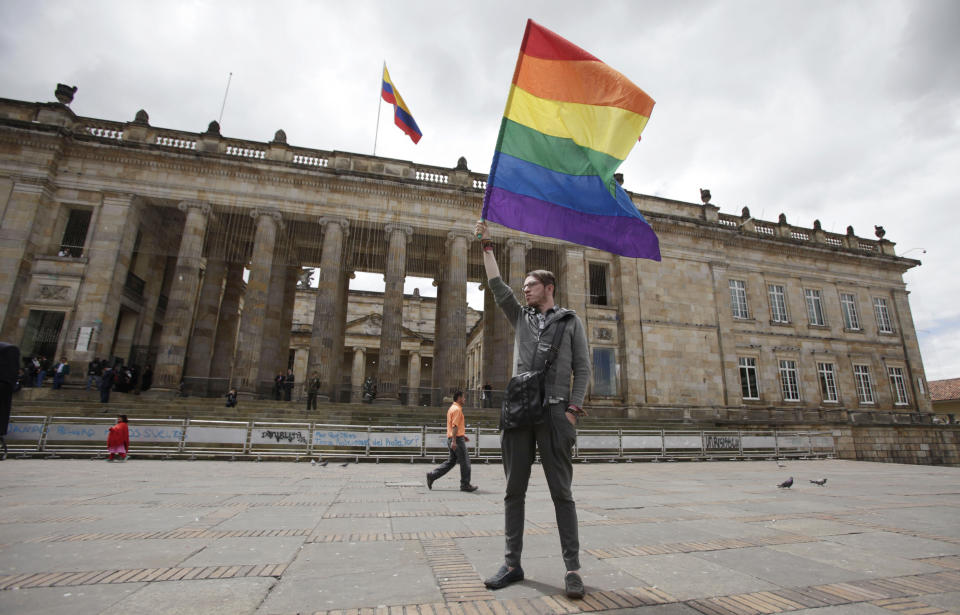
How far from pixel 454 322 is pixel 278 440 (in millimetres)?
10383

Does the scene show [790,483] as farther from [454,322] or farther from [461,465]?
[454,322]

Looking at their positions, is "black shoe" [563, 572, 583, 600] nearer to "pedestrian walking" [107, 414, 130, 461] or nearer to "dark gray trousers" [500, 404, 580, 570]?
"dark gray trousers" [500, 404, 580, 570]

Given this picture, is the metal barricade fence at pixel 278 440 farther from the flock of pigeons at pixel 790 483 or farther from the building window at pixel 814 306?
the building window at pixel 814 306

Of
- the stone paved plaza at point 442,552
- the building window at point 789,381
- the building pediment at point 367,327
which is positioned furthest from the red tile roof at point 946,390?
the stone paved plaza at point 442,552

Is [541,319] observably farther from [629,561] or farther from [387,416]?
[387,416]

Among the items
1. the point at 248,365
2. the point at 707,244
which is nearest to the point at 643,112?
the point at 248,365

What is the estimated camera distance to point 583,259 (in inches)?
968

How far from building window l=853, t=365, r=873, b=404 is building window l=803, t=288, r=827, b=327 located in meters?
3.43

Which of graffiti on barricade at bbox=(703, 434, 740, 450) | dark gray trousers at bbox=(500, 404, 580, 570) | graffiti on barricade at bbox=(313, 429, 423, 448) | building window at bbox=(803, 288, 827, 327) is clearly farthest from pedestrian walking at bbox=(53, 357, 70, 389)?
building window at bbox=(803, 288, 827, 327)

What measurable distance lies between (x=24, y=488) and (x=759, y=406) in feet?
93.7

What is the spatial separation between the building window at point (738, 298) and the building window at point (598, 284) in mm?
7418

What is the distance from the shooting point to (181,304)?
64.3 ft

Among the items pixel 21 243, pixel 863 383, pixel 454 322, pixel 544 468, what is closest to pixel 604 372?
pixel 454 322

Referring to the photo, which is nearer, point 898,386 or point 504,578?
point 504,578
